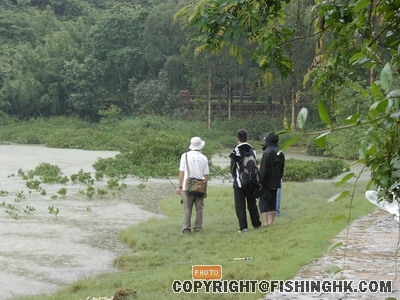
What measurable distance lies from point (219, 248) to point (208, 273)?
2.39m

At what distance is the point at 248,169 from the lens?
409 inches

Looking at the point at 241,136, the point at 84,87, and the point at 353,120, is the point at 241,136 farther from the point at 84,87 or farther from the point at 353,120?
the point at 84,87

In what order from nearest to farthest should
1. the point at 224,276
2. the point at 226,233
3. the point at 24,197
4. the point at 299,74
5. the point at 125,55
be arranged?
the point at 224,276 → the point at 226,233 → the point at 24,197 → the point at 299,74 → the point at 125,55

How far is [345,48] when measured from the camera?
3.68 metres

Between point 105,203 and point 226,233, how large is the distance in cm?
597

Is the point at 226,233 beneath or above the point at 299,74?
beneath

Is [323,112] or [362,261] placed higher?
[323,112]

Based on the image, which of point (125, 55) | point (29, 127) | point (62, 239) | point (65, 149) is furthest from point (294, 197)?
point (125, 55)

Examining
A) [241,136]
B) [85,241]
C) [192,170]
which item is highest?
[241,136]

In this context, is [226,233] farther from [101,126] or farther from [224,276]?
[101,126]

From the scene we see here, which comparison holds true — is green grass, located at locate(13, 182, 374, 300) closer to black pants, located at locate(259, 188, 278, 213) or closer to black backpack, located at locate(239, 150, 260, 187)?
black pants, located at locate(259, 188, 278, 213)

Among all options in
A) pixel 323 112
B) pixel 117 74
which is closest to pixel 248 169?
pixel 323 112

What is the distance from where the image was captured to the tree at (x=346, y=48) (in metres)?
2.24

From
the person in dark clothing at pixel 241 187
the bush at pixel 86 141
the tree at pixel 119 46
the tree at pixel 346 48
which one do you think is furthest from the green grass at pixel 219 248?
the tree at pixel 119 46
